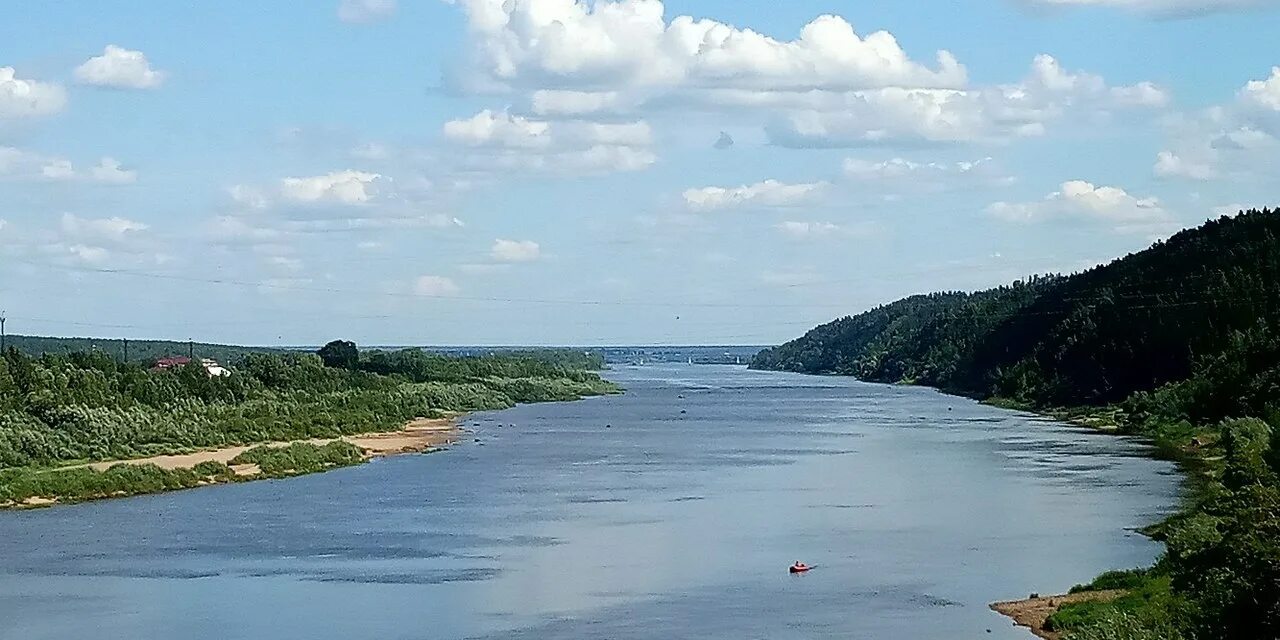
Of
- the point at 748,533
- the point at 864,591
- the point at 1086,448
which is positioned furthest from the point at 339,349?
the point at 864,591

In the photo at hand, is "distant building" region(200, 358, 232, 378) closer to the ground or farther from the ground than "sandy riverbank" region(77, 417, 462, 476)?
farther from the ground

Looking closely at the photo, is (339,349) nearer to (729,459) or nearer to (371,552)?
(729,459)

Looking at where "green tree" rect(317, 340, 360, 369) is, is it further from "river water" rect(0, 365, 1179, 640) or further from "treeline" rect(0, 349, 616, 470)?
"river water" rect(0, 365, 1179, 640)

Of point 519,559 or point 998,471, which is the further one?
point 998,471

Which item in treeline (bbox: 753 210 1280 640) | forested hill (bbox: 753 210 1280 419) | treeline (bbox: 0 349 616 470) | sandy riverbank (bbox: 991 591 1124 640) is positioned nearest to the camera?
treeline (bbox: 753 210 1280 640)

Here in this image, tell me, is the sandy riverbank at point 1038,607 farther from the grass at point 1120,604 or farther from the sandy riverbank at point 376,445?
the sandy riverbank at point 376,445

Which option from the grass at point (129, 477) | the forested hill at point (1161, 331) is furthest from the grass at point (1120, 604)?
the grass at point (129, 477)

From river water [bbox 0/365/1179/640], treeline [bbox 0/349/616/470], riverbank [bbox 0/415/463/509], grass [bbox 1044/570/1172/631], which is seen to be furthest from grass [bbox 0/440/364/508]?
grass [bbox 1044/570/1172/631]
